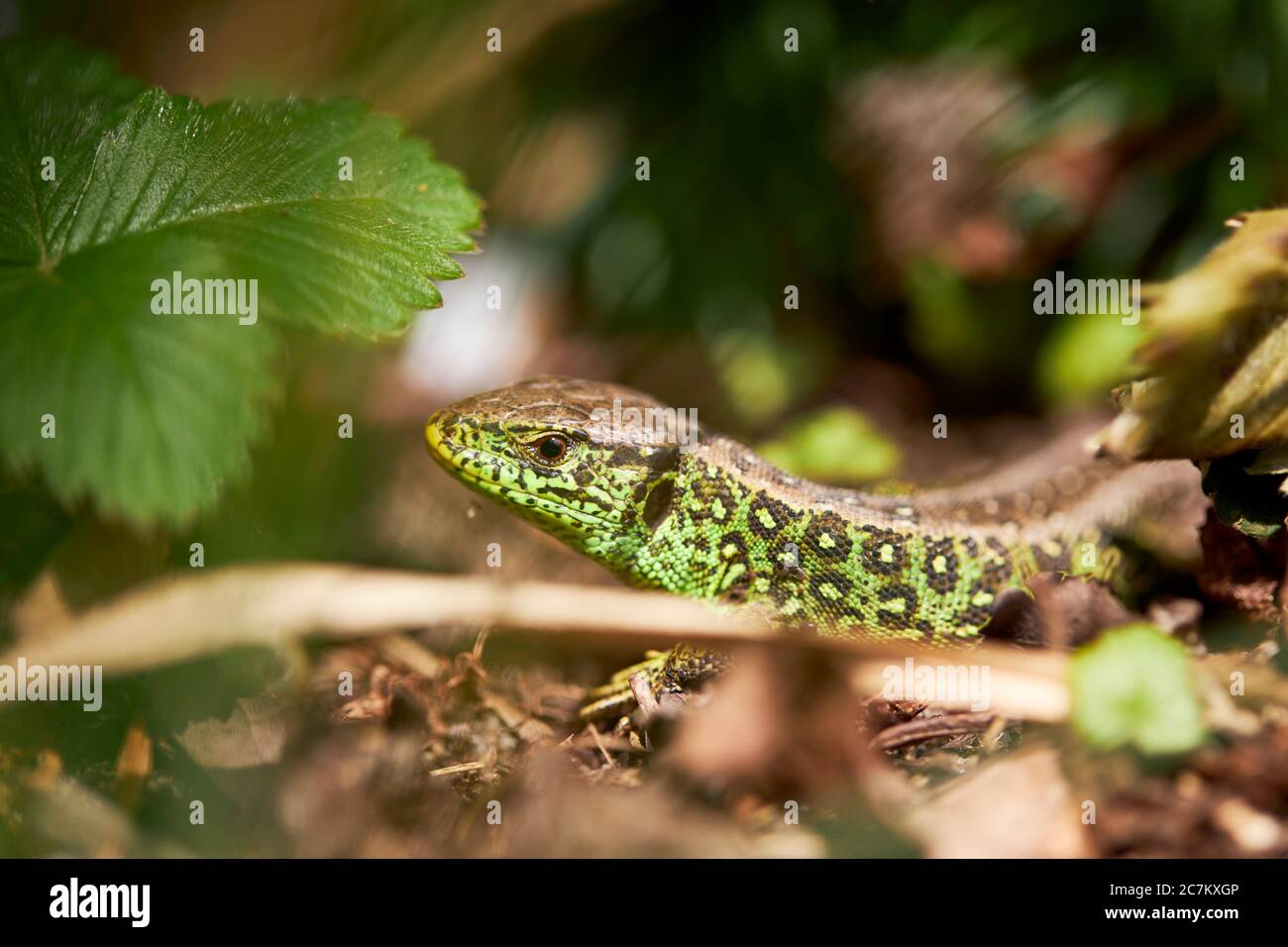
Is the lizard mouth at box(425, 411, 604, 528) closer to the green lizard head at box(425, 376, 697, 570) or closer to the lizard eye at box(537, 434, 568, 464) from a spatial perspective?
the green lizard head at box(425, 376, 697, 570)

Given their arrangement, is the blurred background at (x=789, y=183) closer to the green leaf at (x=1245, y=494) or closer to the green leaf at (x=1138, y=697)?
the green leaf at (x=1245, y=494)
